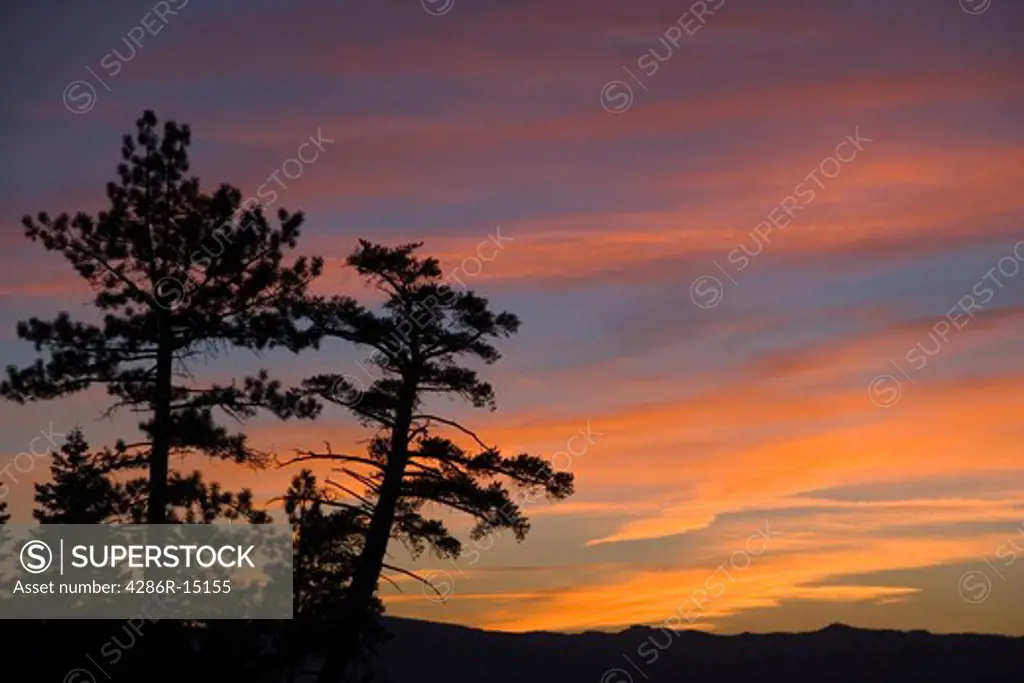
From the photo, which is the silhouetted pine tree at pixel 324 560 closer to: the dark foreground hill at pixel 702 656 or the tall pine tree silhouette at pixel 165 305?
the tall pine tree silhouette at pixel 165 305

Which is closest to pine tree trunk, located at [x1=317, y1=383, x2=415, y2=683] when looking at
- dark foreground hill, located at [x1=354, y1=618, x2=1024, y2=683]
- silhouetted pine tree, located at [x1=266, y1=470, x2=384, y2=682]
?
silhouetted pine tree, located at [x1=266, y1=470, x2=384, y2=682]

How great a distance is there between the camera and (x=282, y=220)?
33.9m

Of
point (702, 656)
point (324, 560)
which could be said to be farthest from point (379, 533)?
point (702, 656)

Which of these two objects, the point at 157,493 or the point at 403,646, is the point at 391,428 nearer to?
the point at 157,493

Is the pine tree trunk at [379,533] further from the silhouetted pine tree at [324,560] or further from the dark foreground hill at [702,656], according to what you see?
the dark foreground hill at [702,656]

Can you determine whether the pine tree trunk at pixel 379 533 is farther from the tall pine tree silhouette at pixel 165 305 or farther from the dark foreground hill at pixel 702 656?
the dark foreground hill at pixel 702 656

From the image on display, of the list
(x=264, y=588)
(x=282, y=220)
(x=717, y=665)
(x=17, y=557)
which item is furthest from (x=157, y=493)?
(x=717, y=665)

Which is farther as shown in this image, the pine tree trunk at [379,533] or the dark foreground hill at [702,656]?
the dark foreground hill at [702,656]

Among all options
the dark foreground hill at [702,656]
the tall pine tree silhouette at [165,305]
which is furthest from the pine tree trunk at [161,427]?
the dark foreground hill at [702,656]

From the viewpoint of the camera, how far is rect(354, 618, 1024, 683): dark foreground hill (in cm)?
11262

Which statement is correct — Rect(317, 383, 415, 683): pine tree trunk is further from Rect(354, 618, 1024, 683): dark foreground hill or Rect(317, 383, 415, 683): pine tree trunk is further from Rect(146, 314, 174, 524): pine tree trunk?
Rect(354, 618, 1024, 683): dark foreground hill

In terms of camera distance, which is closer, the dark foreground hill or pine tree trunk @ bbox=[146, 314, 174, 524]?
pine tree trunk @ bbox=[146, 314, 174, 524]

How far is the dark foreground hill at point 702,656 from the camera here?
4434 inches

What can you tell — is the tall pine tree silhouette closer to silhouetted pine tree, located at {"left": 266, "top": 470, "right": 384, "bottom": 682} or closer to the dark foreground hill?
silhouetted pine tree, located at {"left": 266, "top": 470, "right": 384, "bottom": 682}
